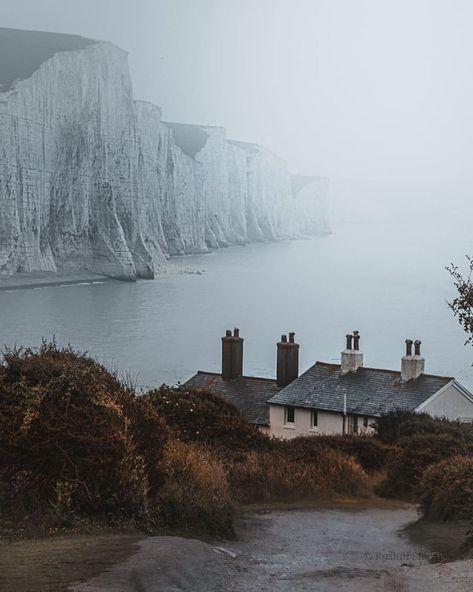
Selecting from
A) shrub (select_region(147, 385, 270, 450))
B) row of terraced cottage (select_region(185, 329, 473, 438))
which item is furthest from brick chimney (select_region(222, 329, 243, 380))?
shrub (select_region(147, 385, 270, 450))

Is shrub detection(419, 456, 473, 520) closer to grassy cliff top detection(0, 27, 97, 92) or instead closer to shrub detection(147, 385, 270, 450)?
shrub detection(147, 385, 270, 450)

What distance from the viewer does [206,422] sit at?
57.2 feet

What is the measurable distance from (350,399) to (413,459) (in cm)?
777

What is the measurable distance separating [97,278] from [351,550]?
78263 mm

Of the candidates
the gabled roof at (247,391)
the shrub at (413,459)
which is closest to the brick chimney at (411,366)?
the gabled roof at (247,391)

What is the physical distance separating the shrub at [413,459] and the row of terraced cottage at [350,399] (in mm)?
5230

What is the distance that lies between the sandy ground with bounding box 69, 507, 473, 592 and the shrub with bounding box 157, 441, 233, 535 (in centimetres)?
26

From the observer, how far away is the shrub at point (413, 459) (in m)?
14.2

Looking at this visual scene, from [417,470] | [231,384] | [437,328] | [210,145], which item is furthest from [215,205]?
[417,470]

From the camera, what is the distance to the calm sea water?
144 ft

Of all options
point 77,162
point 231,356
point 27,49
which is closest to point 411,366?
point 231,356

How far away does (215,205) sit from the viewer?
14938 centimetres

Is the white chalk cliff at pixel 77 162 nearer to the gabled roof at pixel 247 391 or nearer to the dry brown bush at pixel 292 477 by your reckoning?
the gabled roof at pixel 247 391

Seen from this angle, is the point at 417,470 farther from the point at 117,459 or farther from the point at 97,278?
→ the point at 97,278
